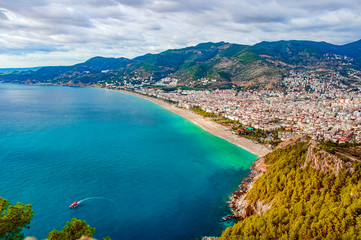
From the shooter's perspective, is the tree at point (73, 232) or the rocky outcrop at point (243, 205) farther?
the rocky outcrop at point (243, 205)

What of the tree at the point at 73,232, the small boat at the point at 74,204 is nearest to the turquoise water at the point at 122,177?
the small boat at the point at 74,204

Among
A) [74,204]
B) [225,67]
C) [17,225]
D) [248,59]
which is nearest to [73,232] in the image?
[17,225]

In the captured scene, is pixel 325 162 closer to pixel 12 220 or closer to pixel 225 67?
pixel 12 220

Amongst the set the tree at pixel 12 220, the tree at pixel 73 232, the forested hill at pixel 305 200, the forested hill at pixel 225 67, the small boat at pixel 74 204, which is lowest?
the small boat at pixel 74 204

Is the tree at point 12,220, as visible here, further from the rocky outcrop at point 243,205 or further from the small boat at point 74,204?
the rocky outcrop at point 243,205

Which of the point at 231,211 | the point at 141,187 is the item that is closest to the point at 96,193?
the point at 141,187

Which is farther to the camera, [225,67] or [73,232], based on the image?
[225,67]

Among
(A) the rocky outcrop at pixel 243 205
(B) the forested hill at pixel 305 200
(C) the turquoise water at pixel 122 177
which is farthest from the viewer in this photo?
(A) the rocky outcrop at pixel 243 205

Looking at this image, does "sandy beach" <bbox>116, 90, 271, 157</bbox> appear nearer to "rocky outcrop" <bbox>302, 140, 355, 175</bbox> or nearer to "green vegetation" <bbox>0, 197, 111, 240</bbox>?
"rocky outcrop" <bbox>302, 140, 355, 175</bbox>
